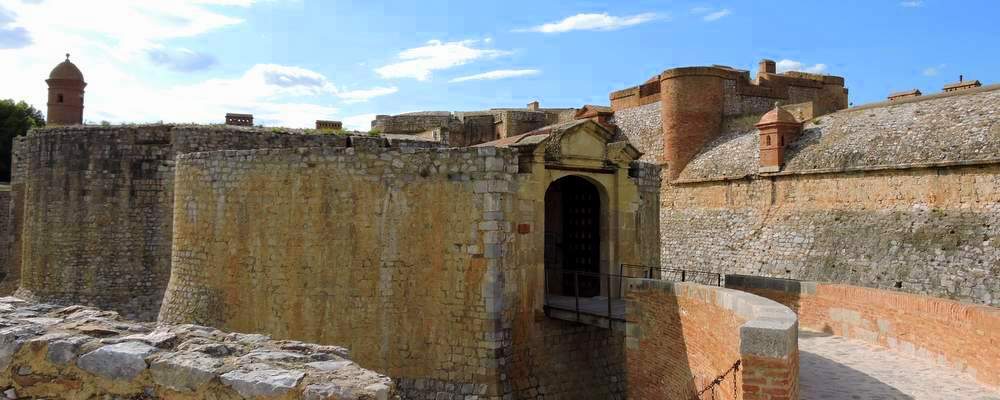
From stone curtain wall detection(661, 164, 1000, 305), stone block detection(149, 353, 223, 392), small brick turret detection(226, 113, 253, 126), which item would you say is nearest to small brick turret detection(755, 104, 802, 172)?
stone curtain wall detection(661, 164, 1000, 305)

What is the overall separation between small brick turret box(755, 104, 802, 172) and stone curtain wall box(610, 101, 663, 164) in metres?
6.04

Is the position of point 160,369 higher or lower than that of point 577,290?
higher

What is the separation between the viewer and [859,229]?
19.6 metres

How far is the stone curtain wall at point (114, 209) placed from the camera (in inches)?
699

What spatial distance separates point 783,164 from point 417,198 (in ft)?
53.8

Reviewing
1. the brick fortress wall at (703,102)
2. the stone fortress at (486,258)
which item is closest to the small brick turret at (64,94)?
the stone fortress at (486,258)

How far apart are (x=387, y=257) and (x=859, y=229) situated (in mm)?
14986

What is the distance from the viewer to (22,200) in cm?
2202

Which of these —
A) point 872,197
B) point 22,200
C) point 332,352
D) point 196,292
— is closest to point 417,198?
point 196,292

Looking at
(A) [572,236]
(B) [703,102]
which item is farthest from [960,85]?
(A) [572,236]

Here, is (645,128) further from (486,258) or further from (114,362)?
(114,362)

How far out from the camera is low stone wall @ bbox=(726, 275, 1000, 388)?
25.7ft

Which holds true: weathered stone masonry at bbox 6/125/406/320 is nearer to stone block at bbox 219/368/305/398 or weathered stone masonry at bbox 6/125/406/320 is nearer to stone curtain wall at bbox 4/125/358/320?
stone curtain wall at bbox 4/125/358/320

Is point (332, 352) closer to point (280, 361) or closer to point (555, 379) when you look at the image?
point (280, 361)
